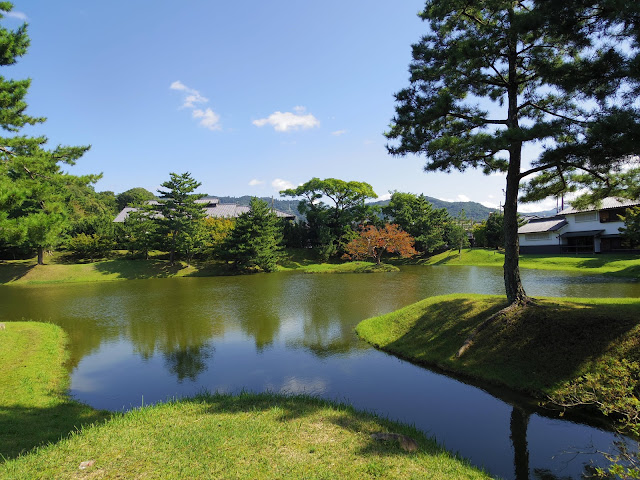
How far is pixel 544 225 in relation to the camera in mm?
37281

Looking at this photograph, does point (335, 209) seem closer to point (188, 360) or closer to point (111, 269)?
point (111, 269)

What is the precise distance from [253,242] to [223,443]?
2876cm

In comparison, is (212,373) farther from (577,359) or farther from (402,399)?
(577,359)

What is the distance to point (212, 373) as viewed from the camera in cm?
893

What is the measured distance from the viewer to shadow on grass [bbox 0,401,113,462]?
197 inches

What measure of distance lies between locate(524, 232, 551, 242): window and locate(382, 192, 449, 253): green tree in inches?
345

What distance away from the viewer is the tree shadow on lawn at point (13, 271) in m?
30.0

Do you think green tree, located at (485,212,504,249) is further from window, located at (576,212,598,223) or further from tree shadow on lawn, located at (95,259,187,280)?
tree shadow on lawn, located at (95,259,187,280)

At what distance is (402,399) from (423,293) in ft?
39.2

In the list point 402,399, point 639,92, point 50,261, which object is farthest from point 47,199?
point 50,261

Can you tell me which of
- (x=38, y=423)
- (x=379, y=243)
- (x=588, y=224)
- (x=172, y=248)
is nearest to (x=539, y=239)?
(x=588, y=224)

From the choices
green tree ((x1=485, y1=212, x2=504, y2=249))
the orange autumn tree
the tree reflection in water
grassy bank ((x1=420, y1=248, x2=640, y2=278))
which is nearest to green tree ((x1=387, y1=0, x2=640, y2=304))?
the tree reflection in water

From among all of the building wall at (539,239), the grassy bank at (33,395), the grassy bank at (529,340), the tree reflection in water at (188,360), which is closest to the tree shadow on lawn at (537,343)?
the grassy bank at (529,340)

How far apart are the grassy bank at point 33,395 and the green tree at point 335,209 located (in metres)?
29.4
